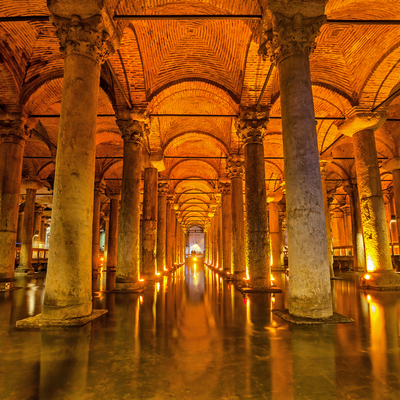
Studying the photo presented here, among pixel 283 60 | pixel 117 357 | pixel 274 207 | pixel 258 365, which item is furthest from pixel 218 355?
pixel 274 207

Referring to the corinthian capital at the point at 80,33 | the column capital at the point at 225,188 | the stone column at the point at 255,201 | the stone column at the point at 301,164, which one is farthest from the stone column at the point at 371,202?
the corinthian capital at the point at 80,33

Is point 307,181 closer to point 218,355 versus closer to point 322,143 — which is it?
A: point 218,355

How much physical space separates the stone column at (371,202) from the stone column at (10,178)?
34.8ft

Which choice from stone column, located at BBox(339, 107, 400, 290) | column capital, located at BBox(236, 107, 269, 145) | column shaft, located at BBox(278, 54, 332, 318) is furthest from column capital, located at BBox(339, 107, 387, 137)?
column shaft, located at BBox(278, 54, 332, 318)

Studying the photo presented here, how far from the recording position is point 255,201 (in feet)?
27.9

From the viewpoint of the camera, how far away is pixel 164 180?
699 inches

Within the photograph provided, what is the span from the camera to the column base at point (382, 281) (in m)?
8.84

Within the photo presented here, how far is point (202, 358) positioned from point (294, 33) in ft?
17.5

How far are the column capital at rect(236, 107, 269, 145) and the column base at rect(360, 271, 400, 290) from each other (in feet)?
17.6

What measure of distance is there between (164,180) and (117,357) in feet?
49.3

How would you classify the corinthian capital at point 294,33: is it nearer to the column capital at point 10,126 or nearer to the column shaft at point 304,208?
the column shaft at point 304,208

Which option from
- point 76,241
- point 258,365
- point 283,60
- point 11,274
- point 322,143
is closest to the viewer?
point 258,365

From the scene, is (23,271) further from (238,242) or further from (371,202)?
(371,202)

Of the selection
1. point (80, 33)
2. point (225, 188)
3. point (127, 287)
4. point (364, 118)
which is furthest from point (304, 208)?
point (225, 188)
